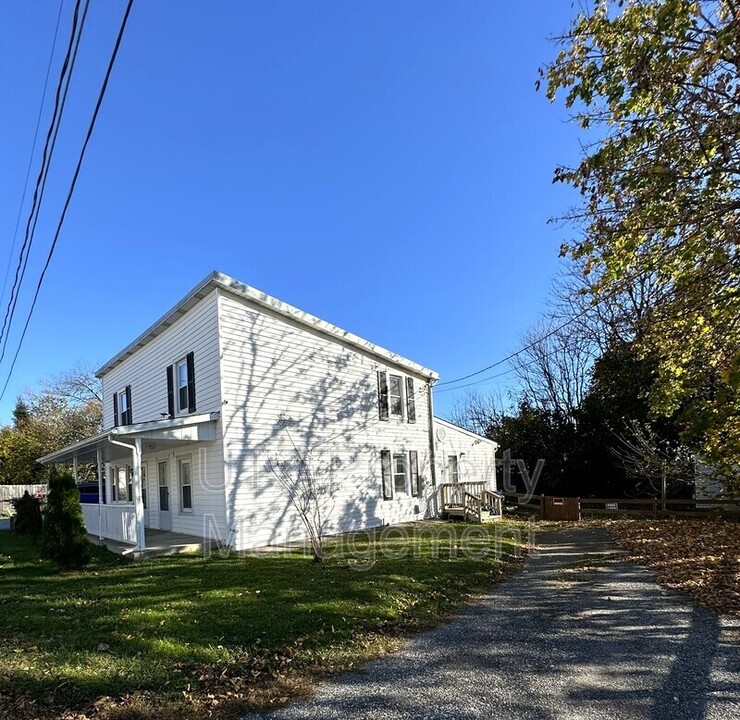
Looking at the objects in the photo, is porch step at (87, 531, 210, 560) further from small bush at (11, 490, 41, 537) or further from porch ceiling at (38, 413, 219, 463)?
small bush at (11, 490, 41, 537)

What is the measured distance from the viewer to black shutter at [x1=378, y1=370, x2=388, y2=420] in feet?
55.4

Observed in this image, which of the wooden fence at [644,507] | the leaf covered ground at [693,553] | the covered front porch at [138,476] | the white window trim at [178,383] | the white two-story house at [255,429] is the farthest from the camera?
the wooden fence at [644,507]

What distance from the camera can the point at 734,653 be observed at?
5250 millimetres

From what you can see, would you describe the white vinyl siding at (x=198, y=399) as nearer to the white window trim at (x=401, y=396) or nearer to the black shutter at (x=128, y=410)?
the black shutter at (x=128, y=410)

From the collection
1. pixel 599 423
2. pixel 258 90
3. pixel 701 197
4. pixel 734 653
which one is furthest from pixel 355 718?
pixel 599 423

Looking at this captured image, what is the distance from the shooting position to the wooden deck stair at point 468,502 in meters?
17.7

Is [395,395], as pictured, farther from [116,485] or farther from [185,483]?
[116,485]

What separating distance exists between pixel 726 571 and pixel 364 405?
379 inches

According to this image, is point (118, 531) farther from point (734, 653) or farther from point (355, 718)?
point (734, 653)

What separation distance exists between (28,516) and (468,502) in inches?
542

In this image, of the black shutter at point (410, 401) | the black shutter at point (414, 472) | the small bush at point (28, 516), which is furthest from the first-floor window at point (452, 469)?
the small bush at point (28, 516)

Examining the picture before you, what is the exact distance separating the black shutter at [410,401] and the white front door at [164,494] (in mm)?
7511

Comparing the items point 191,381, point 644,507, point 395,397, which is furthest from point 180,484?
point 644,507

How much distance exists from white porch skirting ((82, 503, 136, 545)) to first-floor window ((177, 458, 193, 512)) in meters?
1.65
